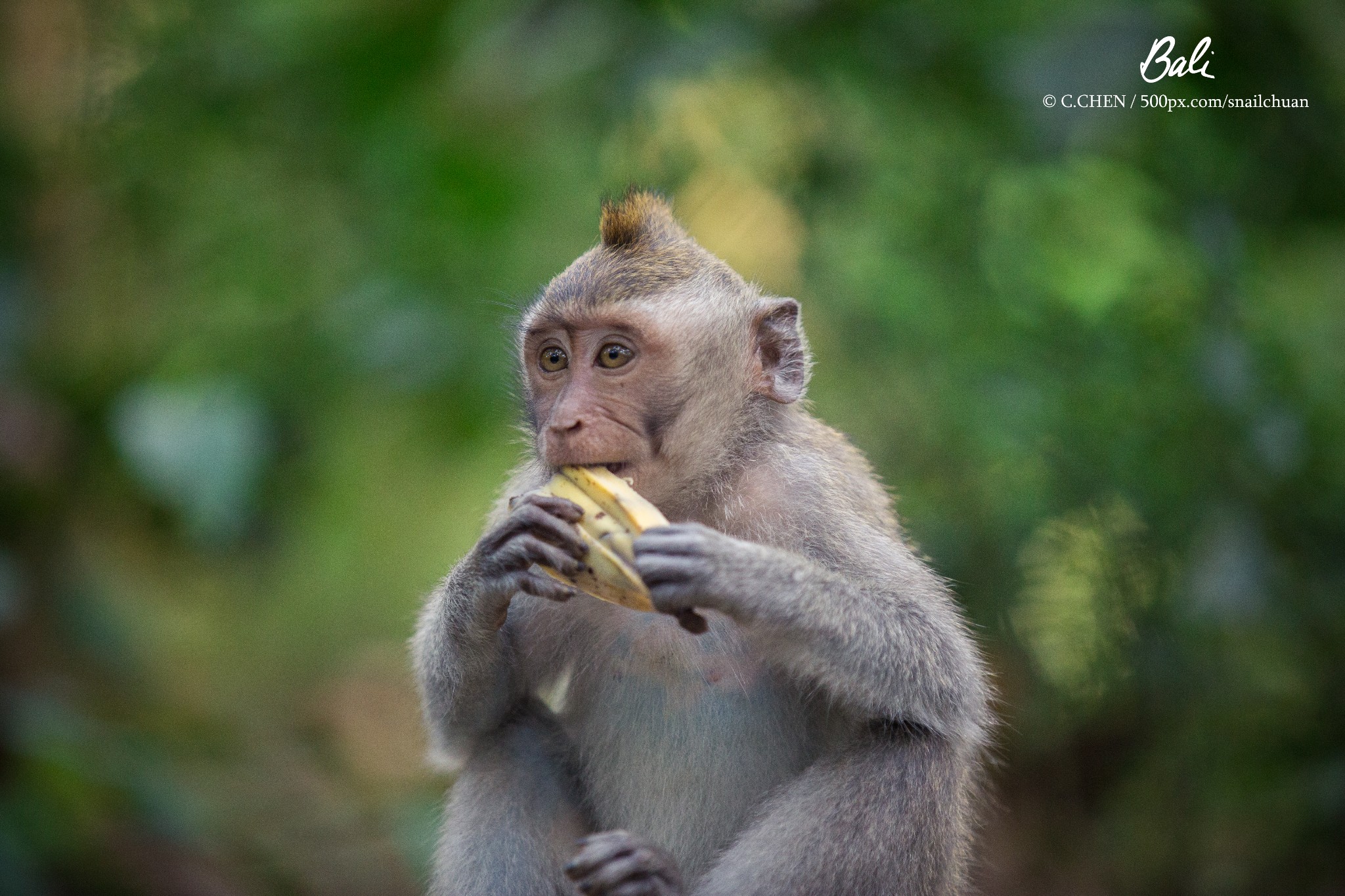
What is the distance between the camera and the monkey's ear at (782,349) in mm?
3838

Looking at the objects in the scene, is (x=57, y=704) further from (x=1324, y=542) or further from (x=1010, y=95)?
(x=1324, y=542)

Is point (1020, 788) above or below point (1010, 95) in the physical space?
below

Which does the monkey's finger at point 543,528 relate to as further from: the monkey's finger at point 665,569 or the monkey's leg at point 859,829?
the monkey's leg at point 859,829

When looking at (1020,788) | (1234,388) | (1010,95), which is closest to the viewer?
(1010,95)

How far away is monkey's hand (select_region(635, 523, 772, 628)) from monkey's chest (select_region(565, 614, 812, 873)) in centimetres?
47

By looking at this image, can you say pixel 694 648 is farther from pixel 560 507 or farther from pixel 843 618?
pixel 560 507

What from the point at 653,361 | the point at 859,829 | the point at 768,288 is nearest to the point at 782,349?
the point at 653,361

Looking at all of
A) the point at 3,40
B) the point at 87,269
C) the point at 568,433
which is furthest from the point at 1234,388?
the point at 3,40

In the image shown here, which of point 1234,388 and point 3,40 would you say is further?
point 3,40

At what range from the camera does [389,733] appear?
7.76 metres

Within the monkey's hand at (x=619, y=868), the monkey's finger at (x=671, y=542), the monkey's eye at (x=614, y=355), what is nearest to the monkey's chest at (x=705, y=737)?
the monkey's hand at (x=619, y=868)

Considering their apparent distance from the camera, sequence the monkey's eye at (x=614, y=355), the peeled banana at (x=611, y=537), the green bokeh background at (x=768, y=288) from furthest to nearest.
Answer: the green bokeh background at (x=768, y=288) < the monkey's eye at (x=614, y=355) < the peeled banana at (x=611, y=537)

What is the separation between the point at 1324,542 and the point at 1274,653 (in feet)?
2.21

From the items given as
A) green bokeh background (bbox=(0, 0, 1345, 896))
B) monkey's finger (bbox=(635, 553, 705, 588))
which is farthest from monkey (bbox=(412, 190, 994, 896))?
green bokeh background (bbox=(0, 0, 1345, 896))
